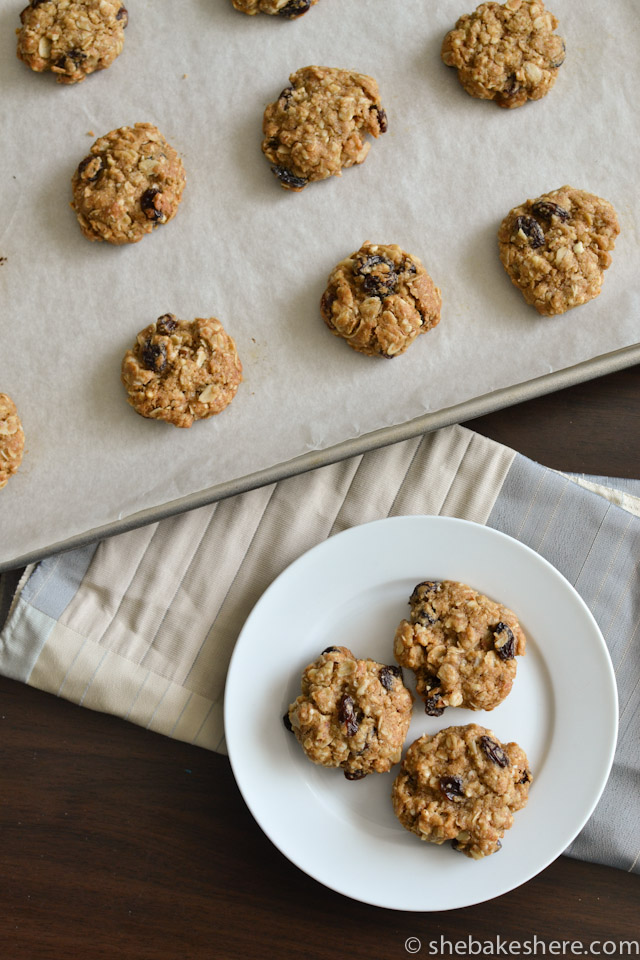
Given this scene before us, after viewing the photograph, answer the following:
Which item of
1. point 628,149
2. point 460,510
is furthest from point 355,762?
point 628,149

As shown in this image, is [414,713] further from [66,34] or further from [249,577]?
[66,34]

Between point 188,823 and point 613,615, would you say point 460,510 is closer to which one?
point 613,615

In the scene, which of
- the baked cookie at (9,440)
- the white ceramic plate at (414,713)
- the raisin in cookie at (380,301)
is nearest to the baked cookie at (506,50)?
the raisin in cookie at (380,301)

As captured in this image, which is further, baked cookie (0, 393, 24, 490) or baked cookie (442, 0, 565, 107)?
baked cookie (442, 0, 565, 107)

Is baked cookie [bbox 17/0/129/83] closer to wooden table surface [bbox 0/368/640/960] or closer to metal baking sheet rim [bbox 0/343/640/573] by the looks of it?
metal baking sheet rim [bbox 0/343/640/573]

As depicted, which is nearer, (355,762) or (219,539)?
(355,762)

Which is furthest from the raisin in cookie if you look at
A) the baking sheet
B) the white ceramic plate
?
the white ceramic plate

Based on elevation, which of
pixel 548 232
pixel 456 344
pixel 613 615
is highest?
pixel 548 232
